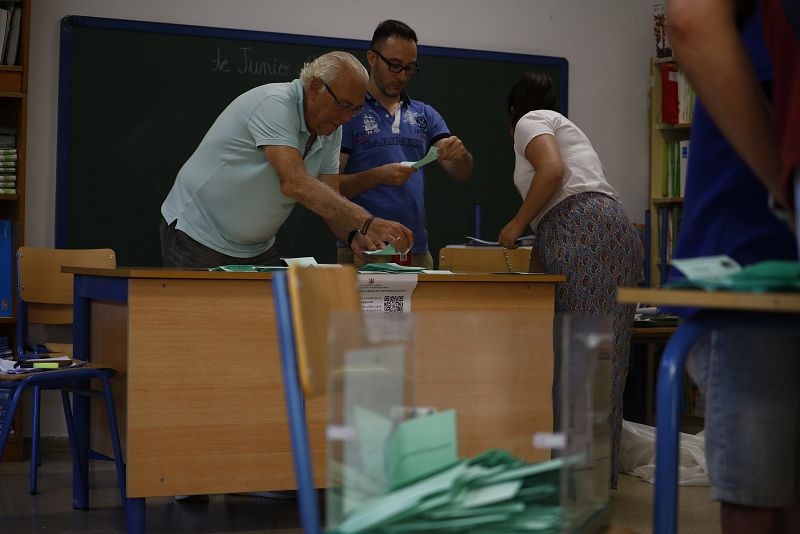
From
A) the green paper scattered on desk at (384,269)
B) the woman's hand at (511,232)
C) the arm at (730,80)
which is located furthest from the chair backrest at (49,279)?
the arm at (730,80)

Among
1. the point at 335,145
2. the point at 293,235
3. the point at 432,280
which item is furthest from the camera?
the point at 293,235

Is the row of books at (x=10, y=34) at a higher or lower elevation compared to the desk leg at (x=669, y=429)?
higher

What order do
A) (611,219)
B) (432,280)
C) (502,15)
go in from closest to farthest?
(432,280) < (611,219) < (502,15)

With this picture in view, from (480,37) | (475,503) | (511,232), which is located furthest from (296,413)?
(480,37)

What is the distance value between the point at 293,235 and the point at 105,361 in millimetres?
1820

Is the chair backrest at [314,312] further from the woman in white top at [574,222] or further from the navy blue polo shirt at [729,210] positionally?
the woman in white top at [574,222]

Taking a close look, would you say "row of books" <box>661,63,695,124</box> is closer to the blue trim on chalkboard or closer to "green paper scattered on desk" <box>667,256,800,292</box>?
the blue trim on chalkboard

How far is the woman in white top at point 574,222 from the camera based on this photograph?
124 inches

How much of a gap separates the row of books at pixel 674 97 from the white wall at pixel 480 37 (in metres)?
0.21

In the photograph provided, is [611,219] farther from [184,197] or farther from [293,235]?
[293,235]

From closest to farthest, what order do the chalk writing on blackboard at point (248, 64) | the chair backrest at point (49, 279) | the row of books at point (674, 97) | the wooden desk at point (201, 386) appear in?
the wooden desk at point (201, 386) < the chair backrest at point (49, 279) < the chalk writing on blackboard at point (248, 64) < the row of books at point (674, 97)

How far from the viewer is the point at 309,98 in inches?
125

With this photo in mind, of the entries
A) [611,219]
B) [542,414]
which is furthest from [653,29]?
[542,414]

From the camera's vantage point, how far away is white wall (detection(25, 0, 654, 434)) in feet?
14.4
